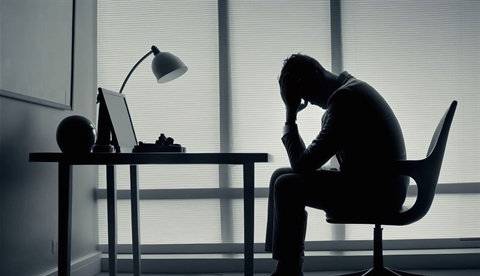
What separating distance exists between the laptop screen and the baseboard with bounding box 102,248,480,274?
3.05 feet

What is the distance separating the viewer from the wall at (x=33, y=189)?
2.06 metres

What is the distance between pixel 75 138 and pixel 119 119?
453mm

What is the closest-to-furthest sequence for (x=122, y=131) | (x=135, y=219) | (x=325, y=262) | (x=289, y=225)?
(x=289, y=225)
(x=122, y=131)
(x=135, y=219)
(x=325, y=262)

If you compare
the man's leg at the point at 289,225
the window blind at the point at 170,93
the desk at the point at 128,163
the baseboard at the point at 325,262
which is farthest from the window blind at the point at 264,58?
the desk at the point at 128,163

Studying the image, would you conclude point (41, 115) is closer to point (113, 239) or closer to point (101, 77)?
point (113, 239)

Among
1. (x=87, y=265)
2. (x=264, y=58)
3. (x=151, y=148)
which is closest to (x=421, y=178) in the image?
(x=151, y=148)

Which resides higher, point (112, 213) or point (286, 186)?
point (286, 186)

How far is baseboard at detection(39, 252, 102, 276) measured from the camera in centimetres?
270

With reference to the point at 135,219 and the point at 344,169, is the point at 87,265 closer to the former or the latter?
the point at 135,219

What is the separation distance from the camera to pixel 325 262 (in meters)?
3.01

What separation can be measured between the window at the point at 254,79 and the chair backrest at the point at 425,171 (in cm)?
120

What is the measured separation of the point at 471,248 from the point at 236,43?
2065 mm

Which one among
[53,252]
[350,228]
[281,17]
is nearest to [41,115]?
[53,252]

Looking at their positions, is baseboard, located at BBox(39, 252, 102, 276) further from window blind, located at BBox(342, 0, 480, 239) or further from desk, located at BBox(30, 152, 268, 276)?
window blind, located at BBox(342, 0, 480, 239)
